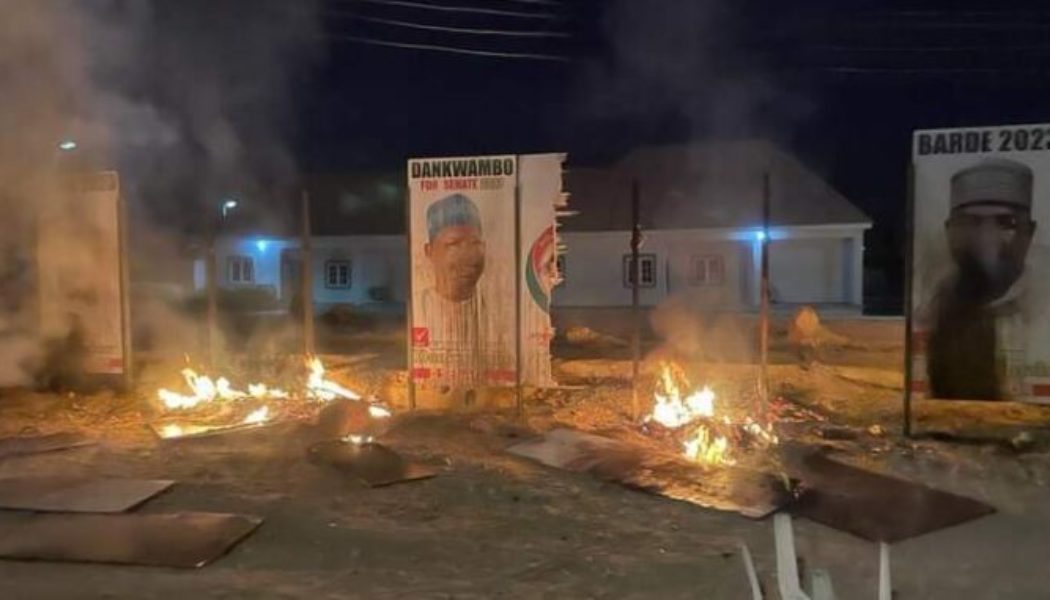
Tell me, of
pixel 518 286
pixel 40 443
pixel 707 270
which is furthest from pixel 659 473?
pixel 707 270

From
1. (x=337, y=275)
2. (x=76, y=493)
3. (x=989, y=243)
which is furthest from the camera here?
(x=337, y=275)

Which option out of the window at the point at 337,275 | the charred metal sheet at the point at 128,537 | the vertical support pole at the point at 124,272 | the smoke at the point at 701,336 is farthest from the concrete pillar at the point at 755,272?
the charred metal sheet at the point at 128,537

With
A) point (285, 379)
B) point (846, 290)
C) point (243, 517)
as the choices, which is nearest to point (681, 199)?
point (846, 290)

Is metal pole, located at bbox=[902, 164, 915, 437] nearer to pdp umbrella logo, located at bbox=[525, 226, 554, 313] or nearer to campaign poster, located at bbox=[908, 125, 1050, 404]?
campaign poster, located at bbox=[908, 125, 1050, 404]

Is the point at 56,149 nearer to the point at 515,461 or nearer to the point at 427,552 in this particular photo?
the point at 515,461

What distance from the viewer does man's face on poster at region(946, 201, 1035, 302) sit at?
26.8 ft

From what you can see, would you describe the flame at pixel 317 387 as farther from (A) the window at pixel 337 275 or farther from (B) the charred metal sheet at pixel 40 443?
(A) the window at pixel 337 275

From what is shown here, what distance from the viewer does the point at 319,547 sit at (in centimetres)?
579

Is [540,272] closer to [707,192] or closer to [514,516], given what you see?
[514,516]

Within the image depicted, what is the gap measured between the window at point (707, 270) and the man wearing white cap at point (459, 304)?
19781 millimetres

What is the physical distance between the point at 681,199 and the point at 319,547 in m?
24.7

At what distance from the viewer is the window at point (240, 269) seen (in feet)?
104

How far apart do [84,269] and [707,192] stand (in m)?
21.5

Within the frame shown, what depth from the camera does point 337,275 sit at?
33.2 meters
